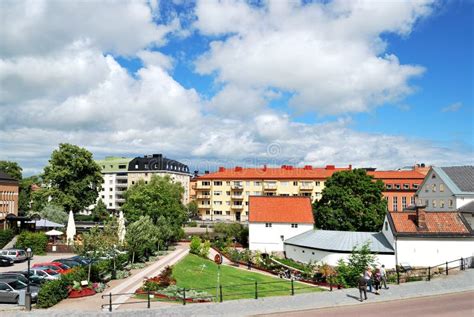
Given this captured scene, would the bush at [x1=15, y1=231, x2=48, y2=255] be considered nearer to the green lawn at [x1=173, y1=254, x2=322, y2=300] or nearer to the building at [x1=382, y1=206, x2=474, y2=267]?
the green lawn at [x1=173, y1=254, x2=322, y2=300]

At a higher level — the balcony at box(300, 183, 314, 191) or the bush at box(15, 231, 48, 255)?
the balcony at box(300, 183, 314, 191)

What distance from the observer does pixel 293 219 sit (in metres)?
51.2

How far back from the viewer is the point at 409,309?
19188 millimetres

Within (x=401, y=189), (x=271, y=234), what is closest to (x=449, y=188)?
(x=271, y=234)

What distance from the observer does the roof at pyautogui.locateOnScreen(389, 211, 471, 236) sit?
35844 mm

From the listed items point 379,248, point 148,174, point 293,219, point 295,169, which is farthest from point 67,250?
point 148,174

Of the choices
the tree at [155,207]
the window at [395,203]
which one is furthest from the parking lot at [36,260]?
the window at [395,203]

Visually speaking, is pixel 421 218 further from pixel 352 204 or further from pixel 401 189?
pixel 401 189

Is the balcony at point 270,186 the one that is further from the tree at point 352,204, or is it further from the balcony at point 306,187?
the tree at point 352,204

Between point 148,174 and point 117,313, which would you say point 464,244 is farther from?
point 148,174

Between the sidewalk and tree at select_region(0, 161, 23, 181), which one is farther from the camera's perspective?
tree at select_region(0, 161, 23, 181)

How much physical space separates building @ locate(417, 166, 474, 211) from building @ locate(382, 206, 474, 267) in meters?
11.2

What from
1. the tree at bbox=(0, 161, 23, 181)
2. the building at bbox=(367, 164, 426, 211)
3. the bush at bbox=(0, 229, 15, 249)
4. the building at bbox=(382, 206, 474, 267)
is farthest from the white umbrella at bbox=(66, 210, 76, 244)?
the building at bbox=(367, 164, 426, 211)

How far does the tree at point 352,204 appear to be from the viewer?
50094mm
